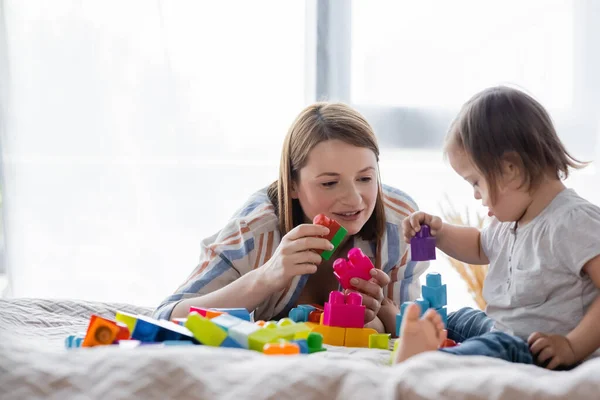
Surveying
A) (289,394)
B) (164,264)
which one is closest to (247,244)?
(289,394)

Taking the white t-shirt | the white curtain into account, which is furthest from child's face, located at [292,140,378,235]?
the white curtain

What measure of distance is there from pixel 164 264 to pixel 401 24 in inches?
42.7

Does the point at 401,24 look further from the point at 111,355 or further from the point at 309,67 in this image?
the point at 111,355

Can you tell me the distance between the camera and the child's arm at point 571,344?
1123 millimetres

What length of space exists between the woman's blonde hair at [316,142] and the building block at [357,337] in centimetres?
32

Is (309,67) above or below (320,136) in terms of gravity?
above

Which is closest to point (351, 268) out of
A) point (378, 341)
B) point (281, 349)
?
point (378, 341)

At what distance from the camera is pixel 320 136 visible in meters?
1.54

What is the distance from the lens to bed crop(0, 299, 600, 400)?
0.83 m

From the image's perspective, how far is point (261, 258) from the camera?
5.28 ft

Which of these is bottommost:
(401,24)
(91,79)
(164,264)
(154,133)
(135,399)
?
(164,264)

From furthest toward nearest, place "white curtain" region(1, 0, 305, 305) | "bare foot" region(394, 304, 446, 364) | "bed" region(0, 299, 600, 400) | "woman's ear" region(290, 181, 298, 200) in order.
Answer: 1. "white curtain" region(1, 0, 305, 305)
2. "woman's ear" region(290, 181, 298, 200)
3. "bare foot" region(394, 304, 446, 364)
4. "bed" region(0, 299, 600, 400)

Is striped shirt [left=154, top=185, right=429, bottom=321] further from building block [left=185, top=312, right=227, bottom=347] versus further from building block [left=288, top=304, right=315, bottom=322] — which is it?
building block [left=185, top=312, right=227, bottom=347]

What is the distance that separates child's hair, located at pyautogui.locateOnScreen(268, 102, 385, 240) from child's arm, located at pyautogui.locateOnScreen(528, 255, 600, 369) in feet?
1.83
